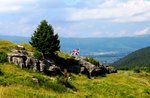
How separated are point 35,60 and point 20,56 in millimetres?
3351

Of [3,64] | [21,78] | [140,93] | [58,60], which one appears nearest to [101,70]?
[58,60]

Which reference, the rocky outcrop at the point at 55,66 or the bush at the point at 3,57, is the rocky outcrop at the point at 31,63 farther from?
the bush at the point at 3,57

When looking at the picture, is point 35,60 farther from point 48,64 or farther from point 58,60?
point 58,60

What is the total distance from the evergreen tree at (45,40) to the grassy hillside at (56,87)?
6.97m

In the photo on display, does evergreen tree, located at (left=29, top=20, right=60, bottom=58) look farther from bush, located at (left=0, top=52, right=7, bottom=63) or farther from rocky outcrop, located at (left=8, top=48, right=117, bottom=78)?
bush, located at (left=0, top=52, right=7, bottom=63)

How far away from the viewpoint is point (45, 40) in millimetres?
66562

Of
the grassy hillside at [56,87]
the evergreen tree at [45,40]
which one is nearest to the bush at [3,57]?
the grassy hillside at [56,87]

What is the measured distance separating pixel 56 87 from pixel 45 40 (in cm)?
2985

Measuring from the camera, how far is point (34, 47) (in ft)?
228

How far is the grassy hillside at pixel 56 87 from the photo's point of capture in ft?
94.1

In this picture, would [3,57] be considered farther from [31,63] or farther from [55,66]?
[55,66]

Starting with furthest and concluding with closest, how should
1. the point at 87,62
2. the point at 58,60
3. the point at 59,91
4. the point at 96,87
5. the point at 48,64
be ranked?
the point at 87,62 < the point at 58,60 < the point at 48,64 < the point at 96,87 < the point at 59,91

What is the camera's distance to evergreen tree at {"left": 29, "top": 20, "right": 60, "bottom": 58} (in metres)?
67.1

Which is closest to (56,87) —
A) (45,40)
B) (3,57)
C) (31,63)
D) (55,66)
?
(3,57)
